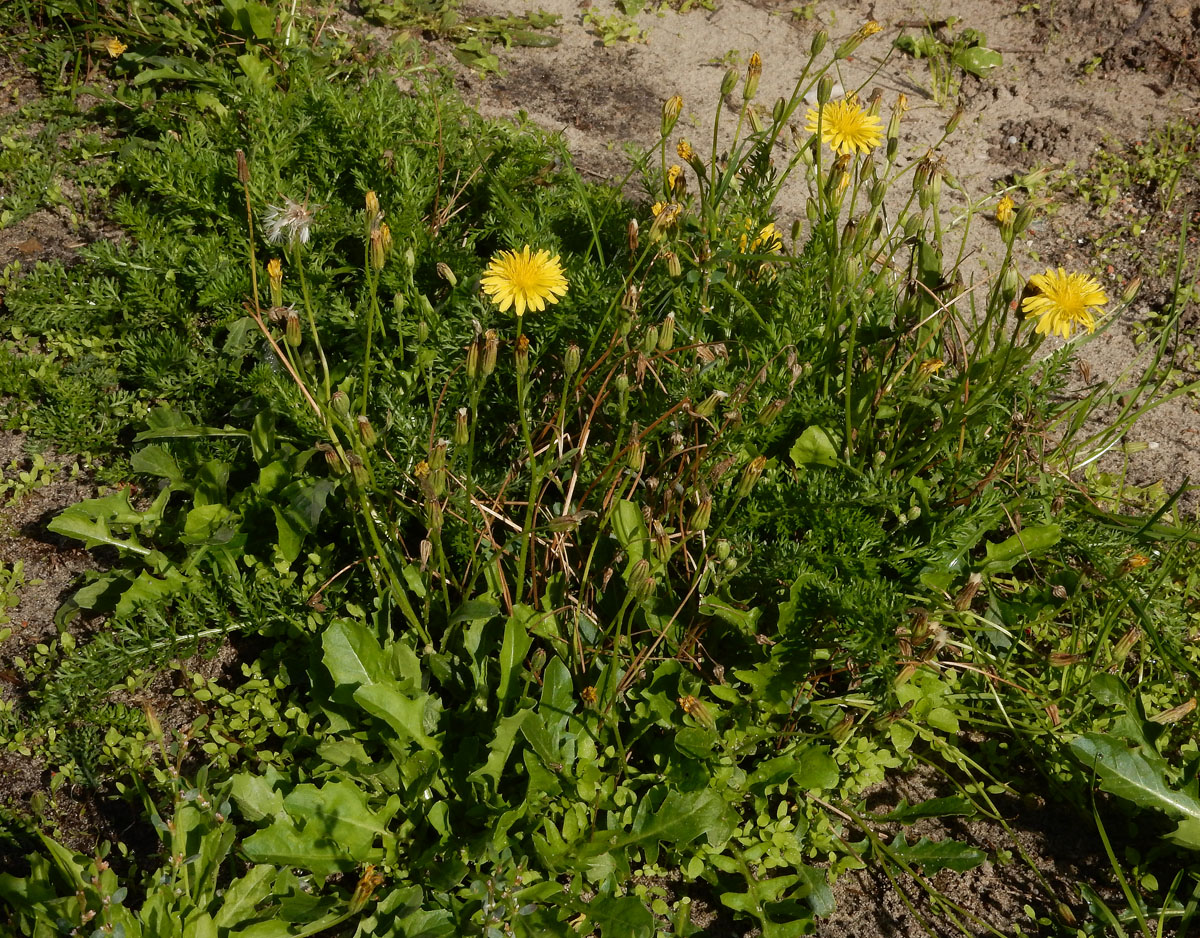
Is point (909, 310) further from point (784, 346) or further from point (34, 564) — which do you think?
point (34, 564)

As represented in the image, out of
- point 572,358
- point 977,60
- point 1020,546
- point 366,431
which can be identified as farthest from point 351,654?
point 977,60

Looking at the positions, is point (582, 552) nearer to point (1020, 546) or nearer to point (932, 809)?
point (932, 809)

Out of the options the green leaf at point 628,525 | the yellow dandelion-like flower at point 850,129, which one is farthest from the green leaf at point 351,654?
the yellow dandelion-like flower at point 850,129

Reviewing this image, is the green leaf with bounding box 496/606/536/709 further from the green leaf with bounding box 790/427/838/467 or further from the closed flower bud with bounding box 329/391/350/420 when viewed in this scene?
the green leaf with bounding box 790/427/838/467

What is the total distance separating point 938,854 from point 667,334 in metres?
1.17

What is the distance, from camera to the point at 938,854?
1924 millimetres

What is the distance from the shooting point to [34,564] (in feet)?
7.64

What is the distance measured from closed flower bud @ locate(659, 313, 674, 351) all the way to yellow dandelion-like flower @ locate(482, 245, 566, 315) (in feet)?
0.76

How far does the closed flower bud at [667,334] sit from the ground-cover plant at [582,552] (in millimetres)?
18

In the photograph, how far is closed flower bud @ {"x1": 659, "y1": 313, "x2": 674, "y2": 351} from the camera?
198 cm

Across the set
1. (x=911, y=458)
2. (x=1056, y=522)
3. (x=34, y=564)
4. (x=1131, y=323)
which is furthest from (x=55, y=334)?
(x=1131, y=323)

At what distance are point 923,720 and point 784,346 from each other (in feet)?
2.97

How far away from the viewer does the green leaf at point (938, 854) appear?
1.90 m

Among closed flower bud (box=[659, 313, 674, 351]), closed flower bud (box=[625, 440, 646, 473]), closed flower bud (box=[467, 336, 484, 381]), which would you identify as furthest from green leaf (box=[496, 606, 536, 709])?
closed flower bud (box=[659, 313, 674, 351])
